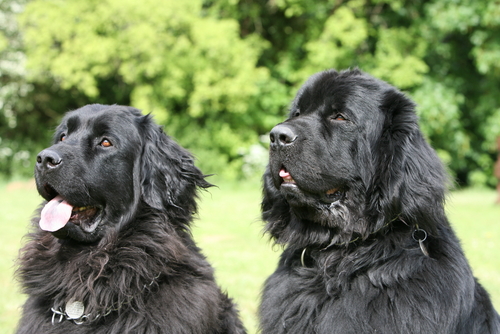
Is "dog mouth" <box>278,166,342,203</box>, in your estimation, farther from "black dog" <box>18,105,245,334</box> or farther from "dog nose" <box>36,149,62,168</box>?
"dog nose" <box>36,149,62,168</box>

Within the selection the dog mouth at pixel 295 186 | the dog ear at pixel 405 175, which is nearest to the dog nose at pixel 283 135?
the dog mouth at pixel 295 186

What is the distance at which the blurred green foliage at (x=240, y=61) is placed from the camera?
18.7 metres

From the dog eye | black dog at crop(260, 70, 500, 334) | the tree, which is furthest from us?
the tree

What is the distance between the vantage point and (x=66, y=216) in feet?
10.9

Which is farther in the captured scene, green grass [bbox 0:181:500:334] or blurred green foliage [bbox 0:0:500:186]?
blurred green foliage [bbox 0:0:500:186]

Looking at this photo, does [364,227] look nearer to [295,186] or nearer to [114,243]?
[295,186]

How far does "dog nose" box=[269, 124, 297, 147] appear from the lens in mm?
3146

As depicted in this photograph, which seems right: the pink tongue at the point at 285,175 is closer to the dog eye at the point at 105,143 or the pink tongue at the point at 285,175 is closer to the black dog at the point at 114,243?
the black dog at the point at 114,243

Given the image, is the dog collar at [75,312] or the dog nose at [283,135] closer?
the dog nose at [283,135]

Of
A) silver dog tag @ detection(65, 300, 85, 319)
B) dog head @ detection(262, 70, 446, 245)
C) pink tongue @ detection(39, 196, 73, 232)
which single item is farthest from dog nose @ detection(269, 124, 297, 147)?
silver dog tag @ detection(65, 300, 85, 319)

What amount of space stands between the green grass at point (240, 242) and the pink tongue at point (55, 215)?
1.01 meters

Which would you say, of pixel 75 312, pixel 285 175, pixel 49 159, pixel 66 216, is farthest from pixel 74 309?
pixel 285 175

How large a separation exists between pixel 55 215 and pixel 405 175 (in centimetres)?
234

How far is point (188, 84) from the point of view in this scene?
20797 millimetres
